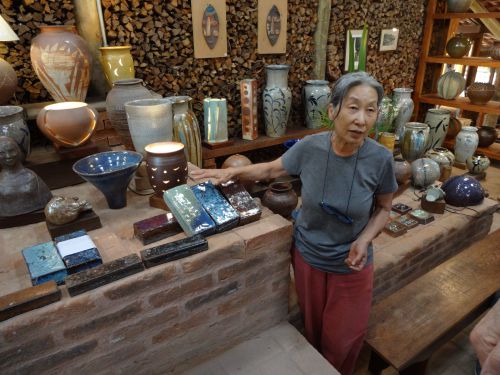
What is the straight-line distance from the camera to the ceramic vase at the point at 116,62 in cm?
244

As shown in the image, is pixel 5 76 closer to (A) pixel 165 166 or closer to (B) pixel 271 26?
(A) pixel 165 166

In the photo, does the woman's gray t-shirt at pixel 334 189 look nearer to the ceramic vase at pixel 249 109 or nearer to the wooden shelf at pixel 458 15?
the ceramic vase at pixel 249 109

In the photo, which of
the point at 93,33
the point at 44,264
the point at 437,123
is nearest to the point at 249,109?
the point at 93,33

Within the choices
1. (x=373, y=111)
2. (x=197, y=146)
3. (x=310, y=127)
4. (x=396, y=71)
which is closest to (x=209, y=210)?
(x=373, y=111)

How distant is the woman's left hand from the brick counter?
0.25 m

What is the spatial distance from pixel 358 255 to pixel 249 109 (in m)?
2.28

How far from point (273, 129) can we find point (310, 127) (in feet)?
1.63

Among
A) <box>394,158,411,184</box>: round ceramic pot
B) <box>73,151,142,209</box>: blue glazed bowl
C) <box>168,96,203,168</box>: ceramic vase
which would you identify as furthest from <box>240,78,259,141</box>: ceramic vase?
<box>73,151,142,209</box>: blue glazed bowl

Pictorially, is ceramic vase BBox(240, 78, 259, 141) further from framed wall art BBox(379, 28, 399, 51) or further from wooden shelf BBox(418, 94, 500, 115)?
wooden shelf BBox(418, 94, 500, 115)

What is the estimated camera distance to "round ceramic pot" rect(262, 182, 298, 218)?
8.31 ft

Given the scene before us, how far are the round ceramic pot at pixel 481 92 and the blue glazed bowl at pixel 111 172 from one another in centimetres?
427

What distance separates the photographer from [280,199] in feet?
8.32

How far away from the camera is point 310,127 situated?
3.83 metres

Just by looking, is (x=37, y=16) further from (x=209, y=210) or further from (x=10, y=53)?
(x=209, y=210)
